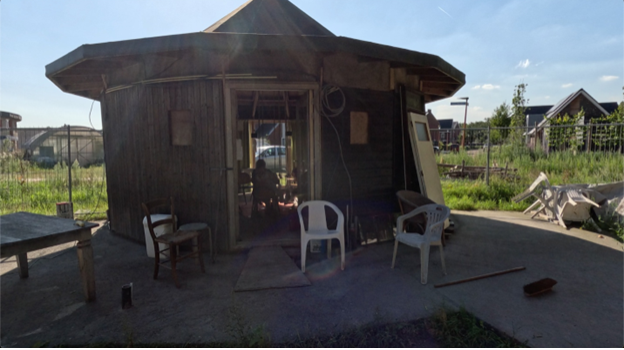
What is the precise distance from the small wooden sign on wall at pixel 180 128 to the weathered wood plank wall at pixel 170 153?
0.06 m

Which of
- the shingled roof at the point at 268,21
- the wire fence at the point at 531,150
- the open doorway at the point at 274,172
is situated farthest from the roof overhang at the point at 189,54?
the wire fence at the point at 531,150

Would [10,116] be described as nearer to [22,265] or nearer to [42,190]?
[42,190]

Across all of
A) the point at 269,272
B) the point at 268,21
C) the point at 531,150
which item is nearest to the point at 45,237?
the point at 269,272

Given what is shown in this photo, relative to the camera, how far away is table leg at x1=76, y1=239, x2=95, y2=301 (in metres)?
3.14

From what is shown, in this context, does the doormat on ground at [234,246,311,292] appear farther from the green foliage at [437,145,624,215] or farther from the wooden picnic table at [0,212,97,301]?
the green foliage at [437,145,624,215]

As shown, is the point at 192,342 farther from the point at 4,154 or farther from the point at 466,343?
the point at 4,154

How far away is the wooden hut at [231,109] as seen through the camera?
14.1 feet

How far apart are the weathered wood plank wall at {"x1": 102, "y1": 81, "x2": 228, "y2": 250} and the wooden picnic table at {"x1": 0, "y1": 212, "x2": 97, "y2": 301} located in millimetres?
1485

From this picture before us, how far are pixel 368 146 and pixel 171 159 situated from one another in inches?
118

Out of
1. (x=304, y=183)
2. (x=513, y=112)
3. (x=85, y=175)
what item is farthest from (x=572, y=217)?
(x=513, y=112)

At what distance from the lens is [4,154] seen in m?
7.85

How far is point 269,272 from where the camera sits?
3.83 m

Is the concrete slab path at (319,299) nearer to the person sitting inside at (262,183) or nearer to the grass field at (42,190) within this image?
the person sitting inside at (262,183)

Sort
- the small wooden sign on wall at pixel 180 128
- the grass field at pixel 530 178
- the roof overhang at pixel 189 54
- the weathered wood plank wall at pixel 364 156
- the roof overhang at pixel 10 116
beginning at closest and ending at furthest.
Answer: the roof overhang at pixel 189 54 → the small wooden sign on wall at pixel 180 128 → the weathered wood plank wall at pixel 364 156 → the grass field at pixel 530 178 → the roof overhang at pixel 10 116
